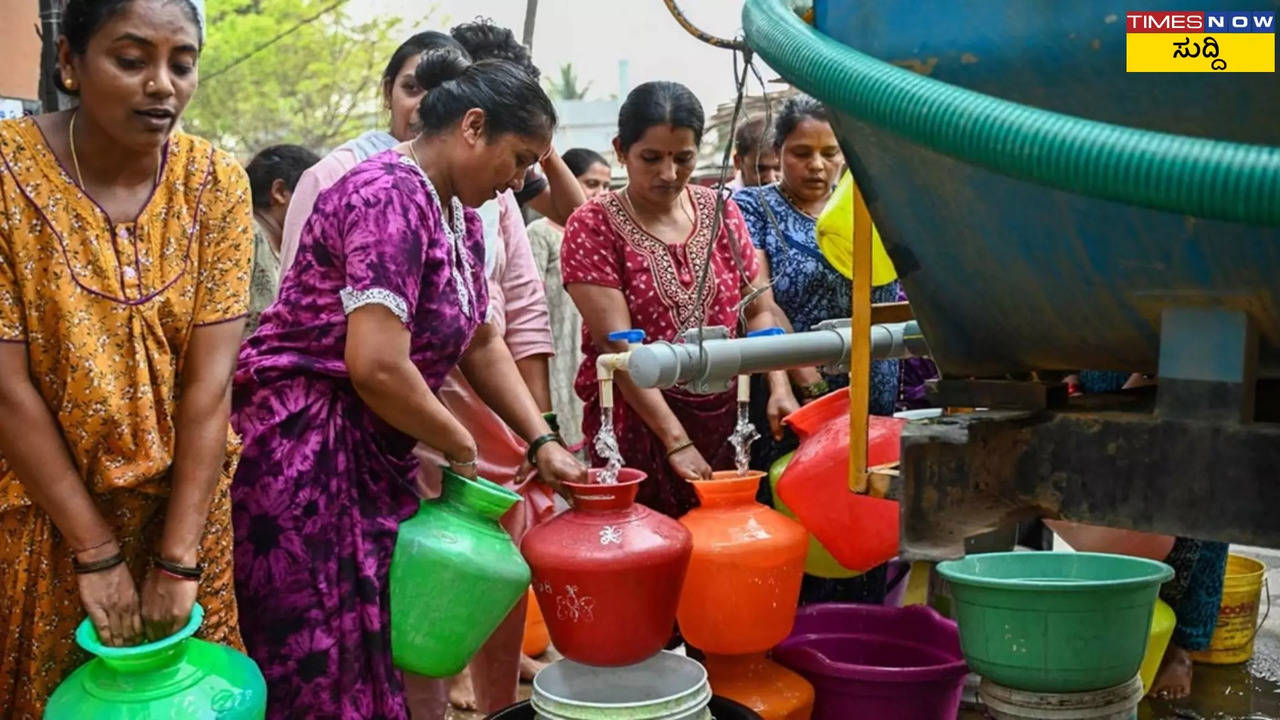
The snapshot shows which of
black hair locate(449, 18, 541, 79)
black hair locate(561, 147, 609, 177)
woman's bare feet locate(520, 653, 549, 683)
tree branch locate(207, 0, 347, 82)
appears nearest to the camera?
black hair locate(449, 18, 541, 79)

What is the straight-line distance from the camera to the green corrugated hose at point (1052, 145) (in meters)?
1.31

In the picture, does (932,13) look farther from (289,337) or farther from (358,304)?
(289,337)

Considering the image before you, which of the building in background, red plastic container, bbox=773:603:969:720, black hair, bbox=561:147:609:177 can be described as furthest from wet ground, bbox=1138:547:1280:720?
the building in background

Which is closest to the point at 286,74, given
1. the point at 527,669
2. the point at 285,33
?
the point at 285,33

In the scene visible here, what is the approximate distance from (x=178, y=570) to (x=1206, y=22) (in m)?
1.85

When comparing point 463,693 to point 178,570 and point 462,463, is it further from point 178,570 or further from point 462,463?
point 178,570

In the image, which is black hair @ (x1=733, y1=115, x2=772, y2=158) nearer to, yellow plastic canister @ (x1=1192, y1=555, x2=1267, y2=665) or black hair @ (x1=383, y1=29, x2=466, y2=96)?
black hair @ (x1=383, y1=29, x2=466, y2=96)

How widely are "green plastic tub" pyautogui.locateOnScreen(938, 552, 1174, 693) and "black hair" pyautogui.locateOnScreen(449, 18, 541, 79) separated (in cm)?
208

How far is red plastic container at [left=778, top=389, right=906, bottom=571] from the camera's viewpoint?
2.87 metres

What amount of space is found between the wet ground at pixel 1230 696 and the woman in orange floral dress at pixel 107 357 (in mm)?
1594

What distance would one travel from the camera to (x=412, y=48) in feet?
12.2

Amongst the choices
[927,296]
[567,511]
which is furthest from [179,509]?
[927,296]

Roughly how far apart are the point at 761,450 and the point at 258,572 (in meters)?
1.68

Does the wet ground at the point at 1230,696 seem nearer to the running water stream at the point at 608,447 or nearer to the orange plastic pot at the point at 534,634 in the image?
the orange plastic pot at the point at 534,634
